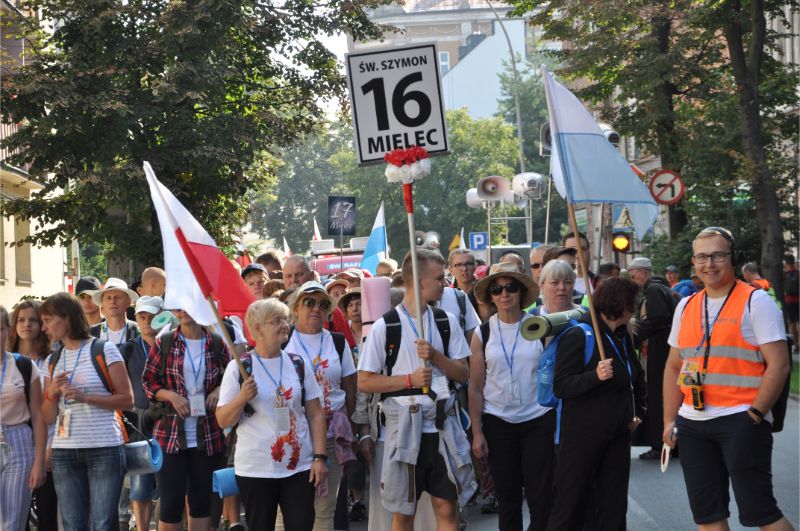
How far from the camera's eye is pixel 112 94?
59.7ft

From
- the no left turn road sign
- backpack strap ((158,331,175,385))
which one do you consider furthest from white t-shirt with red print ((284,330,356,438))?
the no left turn road sign

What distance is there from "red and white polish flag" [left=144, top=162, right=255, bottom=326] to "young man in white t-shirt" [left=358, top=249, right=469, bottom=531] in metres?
0.98

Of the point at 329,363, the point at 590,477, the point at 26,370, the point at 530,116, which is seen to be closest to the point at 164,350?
the point at 26,370

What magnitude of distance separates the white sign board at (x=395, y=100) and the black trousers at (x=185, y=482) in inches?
85.3

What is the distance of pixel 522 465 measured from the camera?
7.64m

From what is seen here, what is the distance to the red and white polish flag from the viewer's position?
719 centimetres

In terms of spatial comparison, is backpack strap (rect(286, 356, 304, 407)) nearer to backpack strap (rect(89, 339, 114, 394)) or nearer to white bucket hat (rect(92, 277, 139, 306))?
backpack strap (rect(89, 339, 114, 394))

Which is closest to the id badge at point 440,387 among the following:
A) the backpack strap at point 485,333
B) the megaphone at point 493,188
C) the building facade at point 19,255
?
the backpack strap at point 485,333

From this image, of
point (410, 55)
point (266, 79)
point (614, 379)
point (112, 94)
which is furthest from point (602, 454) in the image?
point (266, 79)

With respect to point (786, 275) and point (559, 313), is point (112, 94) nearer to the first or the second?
point (559, 313)

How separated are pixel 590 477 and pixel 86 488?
3.02m

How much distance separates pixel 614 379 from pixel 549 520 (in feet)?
2.98

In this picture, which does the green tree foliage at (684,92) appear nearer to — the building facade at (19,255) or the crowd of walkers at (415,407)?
the building facade at (19,255)

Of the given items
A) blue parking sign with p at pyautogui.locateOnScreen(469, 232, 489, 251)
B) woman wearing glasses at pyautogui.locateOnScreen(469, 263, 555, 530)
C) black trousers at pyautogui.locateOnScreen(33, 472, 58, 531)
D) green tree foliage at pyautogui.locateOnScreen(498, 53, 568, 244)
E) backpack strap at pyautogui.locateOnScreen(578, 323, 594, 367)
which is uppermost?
green tree foliage at pyautogui.locateOnScreen(498, 53, 568, 244)
